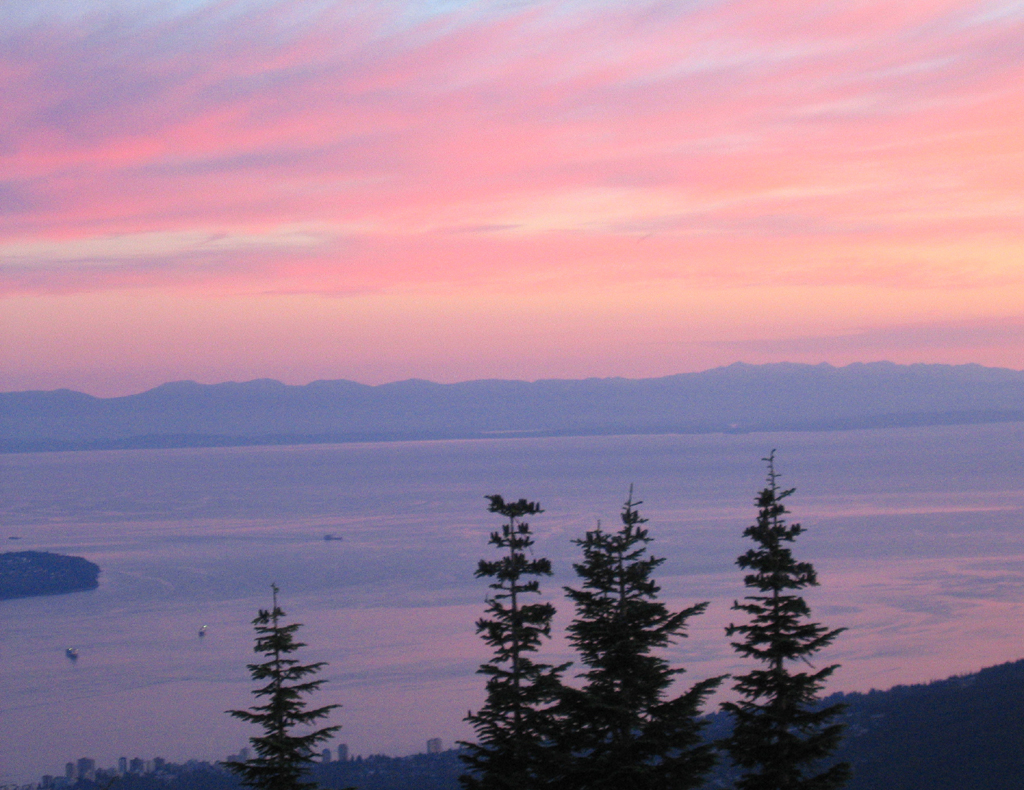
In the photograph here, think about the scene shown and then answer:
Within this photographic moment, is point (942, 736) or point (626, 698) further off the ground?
point (626, 698)

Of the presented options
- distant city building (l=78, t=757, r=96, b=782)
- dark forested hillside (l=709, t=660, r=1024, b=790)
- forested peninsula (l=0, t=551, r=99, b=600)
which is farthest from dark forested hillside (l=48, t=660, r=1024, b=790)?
forested peninsula (l=0, t=551, r=99, b=600)

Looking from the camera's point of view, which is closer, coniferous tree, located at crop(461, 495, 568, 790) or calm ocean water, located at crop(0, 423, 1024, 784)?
coniferous tree, located at crop(461, 495, 568, 790)

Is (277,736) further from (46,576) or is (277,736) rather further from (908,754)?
(46,576)

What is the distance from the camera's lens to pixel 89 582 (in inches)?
2168

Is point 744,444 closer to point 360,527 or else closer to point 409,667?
point 360,527

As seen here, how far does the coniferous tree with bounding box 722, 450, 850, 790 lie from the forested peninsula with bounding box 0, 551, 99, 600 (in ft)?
176

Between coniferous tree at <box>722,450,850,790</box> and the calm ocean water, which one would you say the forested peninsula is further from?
coniferous tree at <box>722,450,850,790</box>

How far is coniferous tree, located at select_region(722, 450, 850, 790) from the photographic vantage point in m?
7.04

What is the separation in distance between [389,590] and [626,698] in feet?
147

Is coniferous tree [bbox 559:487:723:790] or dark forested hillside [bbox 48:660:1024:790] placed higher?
coniferous tree [bbox 559:487:723:790]

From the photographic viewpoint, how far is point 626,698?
7141 millimetres

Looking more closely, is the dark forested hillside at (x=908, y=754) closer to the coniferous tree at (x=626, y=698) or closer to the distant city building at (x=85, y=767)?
the distant city building at (x=85, y=767)

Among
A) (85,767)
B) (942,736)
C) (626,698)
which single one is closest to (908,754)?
(942,736)

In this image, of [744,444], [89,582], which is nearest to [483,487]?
[89,582]
